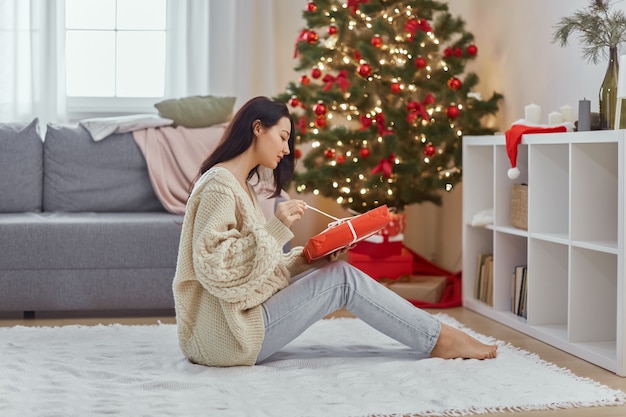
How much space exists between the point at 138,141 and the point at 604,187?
2263 mm

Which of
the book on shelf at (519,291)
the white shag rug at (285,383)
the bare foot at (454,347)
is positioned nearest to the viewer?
the white shag rug at (285,383)

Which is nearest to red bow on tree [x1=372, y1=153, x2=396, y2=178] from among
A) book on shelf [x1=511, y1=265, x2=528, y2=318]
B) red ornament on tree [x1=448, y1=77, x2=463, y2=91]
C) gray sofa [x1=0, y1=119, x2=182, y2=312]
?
red ornament on tree [x1=448, y1=77, x2=463, y2=91]

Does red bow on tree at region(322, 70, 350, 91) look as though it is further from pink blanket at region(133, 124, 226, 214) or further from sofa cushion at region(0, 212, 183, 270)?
sofa cushion at region(0, 212, 183, 270)

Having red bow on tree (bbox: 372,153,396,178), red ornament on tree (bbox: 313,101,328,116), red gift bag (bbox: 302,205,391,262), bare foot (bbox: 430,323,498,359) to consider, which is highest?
red ornament on tree (bbox: 313,101,328,116)

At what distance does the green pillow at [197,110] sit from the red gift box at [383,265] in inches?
39.6

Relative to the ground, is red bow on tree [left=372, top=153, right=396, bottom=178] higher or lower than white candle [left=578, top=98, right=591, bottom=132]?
lower

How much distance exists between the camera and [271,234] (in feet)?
8.86

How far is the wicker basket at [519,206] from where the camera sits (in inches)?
144

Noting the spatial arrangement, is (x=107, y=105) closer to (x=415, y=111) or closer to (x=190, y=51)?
(x=190, y=51)

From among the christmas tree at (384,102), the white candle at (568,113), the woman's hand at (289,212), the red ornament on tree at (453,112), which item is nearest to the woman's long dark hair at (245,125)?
the woman's hand at (289,212)

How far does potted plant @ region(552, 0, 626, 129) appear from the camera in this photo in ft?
10.5

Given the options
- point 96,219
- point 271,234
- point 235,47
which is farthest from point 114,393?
point 235,47

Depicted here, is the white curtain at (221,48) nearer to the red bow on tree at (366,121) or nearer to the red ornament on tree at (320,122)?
the red ornament on tree at (320,122)

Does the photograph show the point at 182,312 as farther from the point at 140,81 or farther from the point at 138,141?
the point at 140,81
